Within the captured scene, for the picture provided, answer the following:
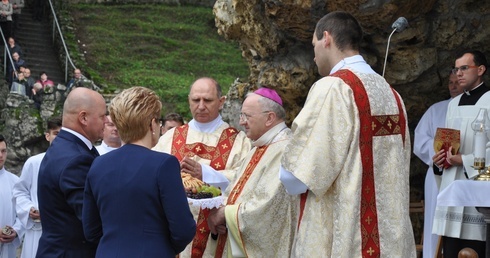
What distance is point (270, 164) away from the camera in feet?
21.4

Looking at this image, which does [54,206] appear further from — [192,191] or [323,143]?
[323,143]

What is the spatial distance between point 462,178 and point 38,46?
23267mm

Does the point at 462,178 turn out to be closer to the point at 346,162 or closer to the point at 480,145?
the point at 480,145

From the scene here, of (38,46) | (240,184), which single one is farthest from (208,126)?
(38,46)

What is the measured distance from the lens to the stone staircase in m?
27.6

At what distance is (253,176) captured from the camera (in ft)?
21.6

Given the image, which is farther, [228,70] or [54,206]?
[228,70]

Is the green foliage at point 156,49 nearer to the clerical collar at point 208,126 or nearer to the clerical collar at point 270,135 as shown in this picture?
the clerical collar at point 208,126

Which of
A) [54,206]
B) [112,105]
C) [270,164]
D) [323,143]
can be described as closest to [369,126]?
[323,143]

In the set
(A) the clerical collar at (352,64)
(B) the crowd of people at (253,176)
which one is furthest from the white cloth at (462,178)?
(A) the clerical collar at (352,64)

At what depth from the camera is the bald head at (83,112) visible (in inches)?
220

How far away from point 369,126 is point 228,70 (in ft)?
81.8

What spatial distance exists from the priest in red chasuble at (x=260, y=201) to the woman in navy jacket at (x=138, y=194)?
1.40 metres

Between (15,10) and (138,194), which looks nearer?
(138,194)
